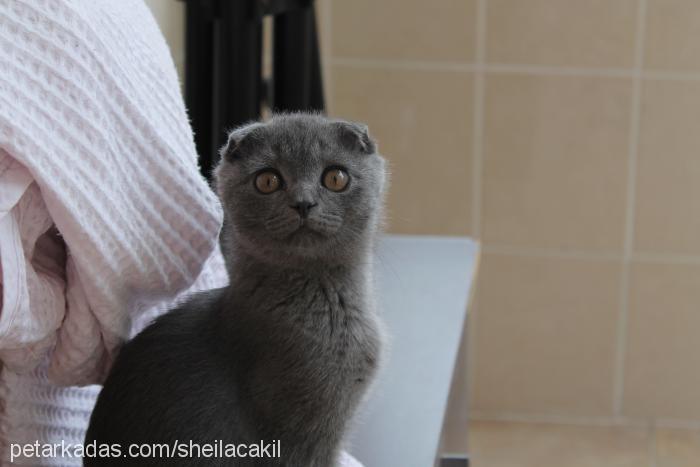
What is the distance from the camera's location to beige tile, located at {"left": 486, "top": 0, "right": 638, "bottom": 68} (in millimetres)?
1863

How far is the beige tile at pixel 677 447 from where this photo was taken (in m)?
1.93

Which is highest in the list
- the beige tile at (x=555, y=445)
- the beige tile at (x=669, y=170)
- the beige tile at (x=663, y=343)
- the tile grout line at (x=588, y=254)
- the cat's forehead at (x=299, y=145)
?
the cat's forehead at (x=299, y=145)

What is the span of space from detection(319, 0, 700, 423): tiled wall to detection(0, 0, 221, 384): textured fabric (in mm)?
1254

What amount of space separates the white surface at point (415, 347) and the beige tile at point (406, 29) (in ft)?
2.61

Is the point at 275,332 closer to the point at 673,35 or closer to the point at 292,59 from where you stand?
the point at 292,59

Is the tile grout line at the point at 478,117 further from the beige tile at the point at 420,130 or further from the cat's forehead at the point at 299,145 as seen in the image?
the cat's forehead at the point at 299,145

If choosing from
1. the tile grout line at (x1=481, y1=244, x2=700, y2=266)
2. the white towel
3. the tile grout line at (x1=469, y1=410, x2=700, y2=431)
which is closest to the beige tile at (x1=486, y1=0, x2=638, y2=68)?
the tile grout line at (x1=481, y1=244, x2=700, y2=266)

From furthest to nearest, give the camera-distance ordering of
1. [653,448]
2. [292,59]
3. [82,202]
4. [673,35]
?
[653,448] → [673,35] → [292,59] → [82,202]

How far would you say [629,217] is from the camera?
195cm

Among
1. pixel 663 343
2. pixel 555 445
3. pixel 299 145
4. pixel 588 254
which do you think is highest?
pixel 299 145

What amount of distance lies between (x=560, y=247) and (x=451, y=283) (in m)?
0.98

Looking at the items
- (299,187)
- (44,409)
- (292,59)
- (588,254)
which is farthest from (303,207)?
(588,254)

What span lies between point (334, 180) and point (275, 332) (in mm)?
97

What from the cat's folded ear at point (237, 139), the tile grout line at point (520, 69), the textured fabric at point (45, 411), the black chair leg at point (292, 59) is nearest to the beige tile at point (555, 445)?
the tile grout line at point (520, 69)
